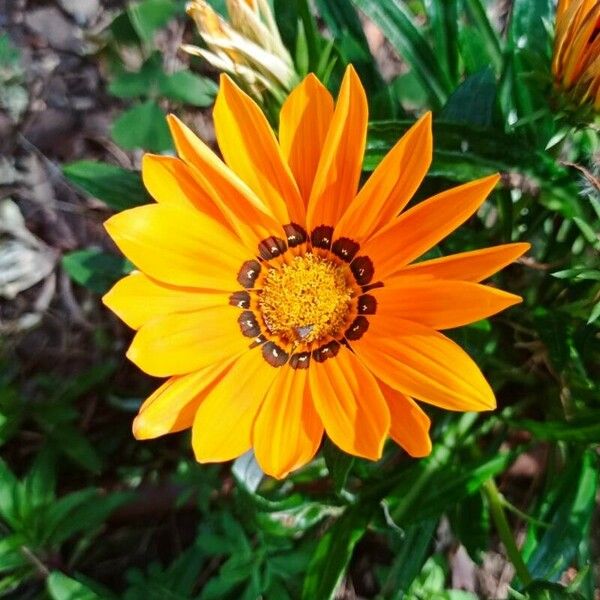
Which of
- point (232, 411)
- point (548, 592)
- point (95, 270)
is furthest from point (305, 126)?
point (548, 592)

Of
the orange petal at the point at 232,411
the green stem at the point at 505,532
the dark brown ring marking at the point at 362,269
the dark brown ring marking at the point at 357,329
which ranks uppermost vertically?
the dark brown ring marking at the point at 362,269

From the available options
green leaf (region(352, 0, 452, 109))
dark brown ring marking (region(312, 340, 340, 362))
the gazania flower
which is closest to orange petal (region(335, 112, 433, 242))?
the gazania flower

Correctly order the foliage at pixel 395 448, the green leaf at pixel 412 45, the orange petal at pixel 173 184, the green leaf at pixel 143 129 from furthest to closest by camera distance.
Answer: the green leaf at pixel 143 129 < the green leaf at pixel 412 45 < the foliage at pixel 395 448 < the orange petal at pixel 173 184

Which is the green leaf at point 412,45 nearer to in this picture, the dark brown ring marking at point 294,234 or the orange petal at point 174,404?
the dark brown ring marking at point 294,234

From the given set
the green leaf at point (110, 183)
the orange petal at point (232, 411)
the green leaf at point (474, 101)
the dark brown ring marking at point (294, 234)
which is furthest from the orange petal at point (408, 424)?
the green leaf at point (110, 183)

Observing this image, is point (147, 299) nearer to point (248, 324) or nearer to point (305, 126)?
point (248, 324)

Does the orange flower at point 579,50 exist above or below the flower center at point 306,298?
above

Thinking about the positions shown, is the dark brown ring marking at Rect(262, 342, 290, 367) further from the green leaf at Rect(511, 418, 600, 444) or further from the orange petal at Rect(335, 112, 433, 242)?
the green leaf at Rect(511, 418, 600, 444)

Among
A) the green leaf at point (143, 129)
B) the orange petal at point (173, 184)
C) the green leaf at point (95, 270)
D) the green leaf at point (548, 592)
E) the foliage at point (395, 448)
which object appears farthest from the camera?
the green leaf at point (143, 129)

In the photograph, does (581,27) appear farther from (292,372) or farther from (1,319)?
(1,319)
